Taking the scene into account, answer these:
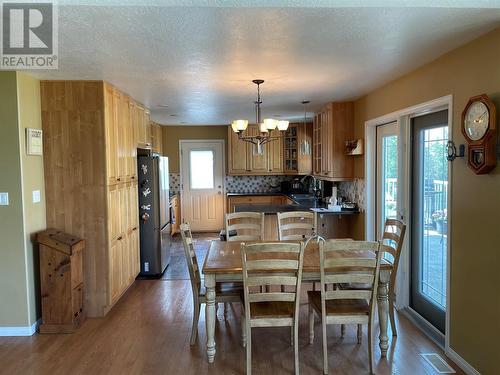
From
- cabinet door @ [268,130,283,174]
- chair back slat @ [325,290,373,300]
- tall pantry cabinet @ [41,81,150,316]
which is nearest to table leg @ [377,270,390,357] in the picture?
chair back slat @ [325,290,373,300]

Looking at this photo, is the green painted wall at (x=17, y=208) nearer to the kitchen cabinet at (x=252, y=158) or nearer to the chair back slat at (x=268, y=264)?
the chair back slat at (x=268, y=264)

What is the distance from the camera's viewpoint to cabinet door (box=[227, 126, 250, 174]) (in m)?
7.79

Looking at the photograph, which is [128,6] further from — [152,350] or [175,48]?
[152,350]

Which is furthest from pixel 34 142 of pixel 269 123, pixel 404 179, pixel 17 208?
pixel 404 179

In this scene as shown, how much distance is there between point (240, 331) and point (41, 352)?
1.66 metres

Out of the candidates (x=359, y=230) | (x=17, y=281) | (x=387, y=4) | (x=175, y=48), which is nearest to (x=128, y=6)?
(x=175, y=48)

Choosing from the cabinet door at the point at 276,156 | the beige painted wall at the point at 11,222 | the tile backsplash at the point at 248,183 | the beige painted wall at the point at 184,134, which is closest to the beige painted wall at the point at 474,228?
the beige painted wall at the point at 11,222

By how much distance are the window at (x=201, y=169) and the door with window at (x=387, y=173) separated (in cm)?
434

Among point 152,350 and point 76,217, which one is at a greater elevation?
point 76,217

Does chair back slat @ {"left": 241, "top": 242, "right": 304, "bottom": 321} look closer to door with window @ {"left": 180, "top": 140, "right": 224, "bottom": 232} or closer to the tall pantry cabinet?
the tall pantry cabinet

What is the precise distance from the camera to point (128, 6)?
1972 millimetres

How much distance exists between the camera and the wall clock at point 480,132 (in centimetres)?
235

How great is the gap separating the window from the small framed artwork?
4.66 meters

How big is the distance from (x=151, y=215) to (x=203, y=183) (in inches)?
127
